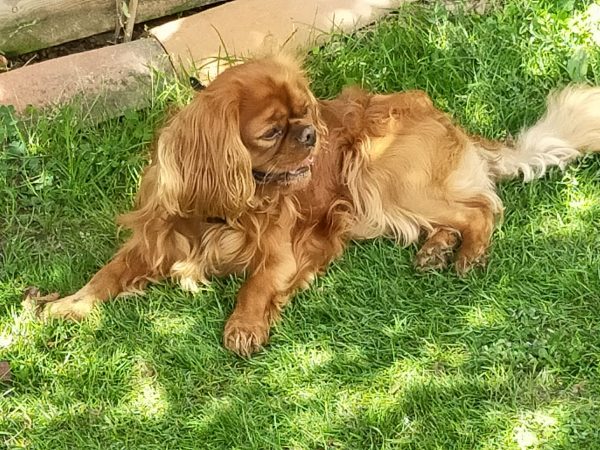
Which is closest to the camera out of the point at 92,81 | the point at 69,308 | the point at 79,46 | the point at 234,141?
the point at 234,141

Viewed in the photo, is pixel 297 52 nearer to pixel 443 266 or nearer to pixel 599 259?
pixel 443 266

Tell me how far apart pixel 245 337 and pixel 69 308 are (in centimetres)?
73

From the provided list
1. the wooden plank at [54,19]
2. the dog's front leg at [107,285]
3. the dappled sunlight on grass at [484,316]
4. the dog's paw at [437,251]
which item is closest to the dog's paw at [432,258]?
the dog's paw at [437,251]

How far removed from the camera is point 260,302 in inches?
141

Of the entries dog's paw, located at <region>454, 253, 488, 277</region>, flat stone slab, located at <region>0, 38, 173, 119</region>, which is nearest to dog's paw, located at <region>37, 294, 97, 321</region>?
flat stone slab, located at <region>0, 38, 173, 119</region>

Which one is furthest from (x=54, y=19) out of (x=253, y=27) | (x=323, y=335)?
(x=323, y=335)

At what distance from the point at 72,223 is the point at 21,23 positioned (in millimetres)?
1153

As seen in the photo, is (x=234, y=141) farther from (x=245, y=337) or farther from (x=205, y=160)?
(x=245, y=337)

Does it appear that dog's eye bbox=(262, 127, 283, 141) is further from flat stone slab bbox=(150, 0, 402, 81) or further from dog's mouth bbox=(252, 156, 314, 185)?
flat stone slab bbox=(150, 0, 402, 81)

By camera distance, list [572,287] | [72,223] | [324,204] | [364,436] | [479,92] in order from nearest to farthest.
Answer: [364,436], [572,287], [324,204], [72,223], [479,92]

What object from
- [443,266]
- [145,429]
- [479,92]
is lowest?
[145,429]

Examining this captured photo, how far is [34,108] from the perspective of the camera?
4316 millimetres

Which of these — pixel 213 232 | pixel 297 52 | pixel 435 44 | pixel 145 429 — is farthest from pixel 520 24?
pixel 145 429

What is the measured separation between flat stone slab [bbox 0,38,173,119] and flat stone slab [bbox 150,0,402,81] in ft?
0.53
